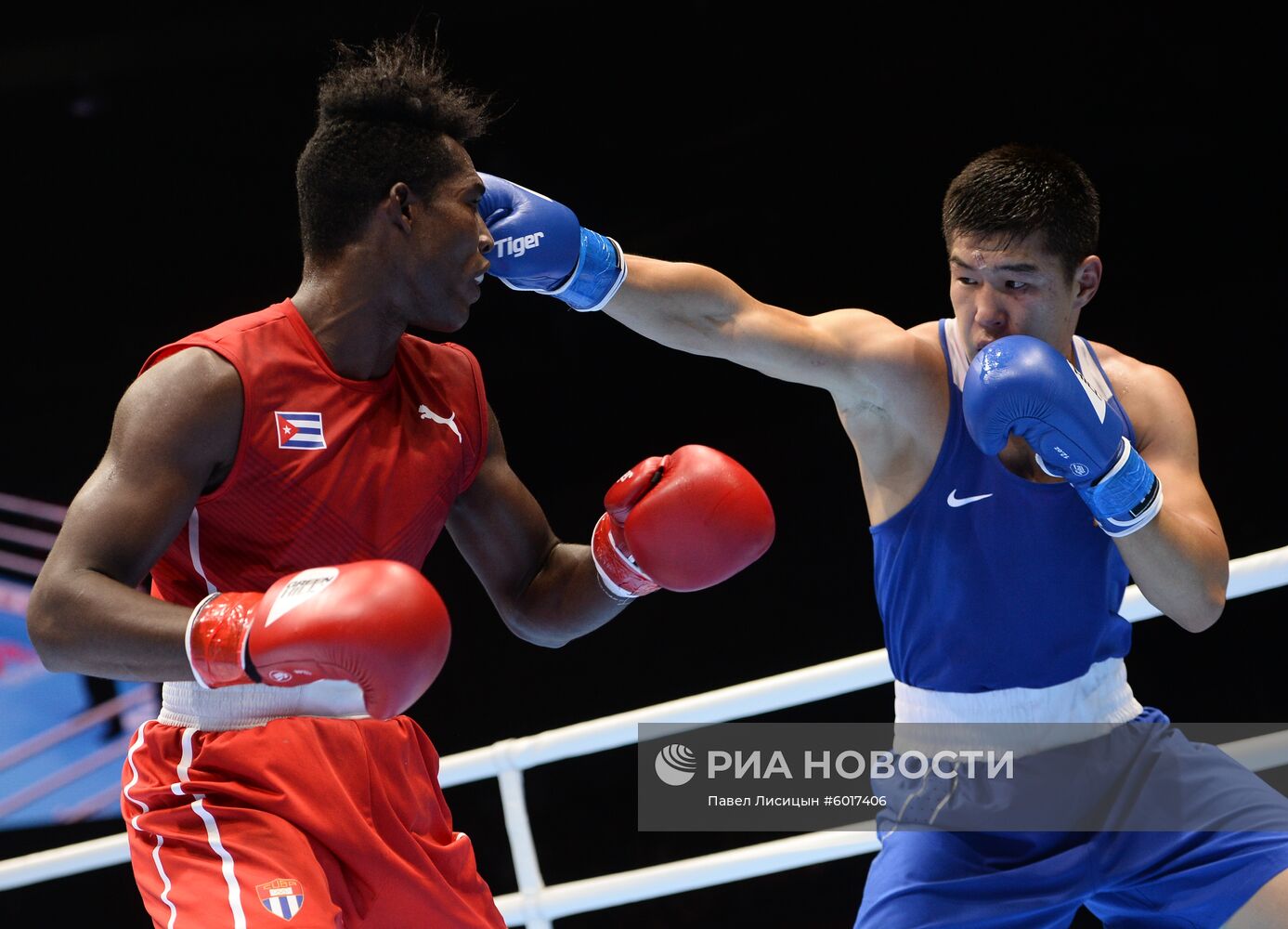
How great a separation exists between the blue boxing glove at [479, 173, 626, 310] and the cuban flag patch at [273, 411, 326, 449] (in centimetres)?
55

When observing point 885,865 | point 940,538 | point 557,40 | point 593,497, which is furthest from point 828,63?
point 885,865

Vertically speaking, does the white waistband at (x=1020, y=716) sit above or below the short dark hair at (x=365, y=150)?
below

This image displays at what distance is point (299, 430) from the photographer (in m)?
2.04

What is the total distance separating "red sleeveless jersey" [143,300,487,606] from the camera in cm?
200

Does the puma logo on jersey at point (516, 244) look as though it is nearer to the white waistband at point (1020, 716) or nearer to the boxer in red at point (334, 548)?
the boxer in red at point (334, 548)

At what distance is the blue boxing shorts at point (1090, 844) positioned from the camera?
87.4 inches

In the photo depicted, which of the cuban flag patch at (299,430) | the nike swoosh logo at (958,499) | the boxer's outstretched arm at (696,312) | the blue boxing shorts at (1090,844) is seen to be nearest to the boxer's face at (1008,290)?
the boxer's outstretched arm at (696,312)

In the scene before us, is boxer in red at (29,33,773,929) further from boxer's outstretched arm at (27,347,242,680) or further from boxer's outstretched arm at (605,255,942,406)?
boxer's outstretched arm at (605,255,942,406)

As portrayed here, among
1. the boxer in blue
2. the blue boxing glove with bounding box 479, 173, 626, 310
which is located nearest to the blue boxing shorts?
the boxer in blue

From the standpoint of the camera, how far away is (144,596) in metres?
1.83

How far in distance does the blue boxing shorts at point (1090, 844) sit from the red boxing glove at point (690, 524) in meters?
0.54

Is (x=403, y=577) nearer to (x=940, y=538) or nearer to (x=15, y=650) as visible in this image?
(x=940, y=538)

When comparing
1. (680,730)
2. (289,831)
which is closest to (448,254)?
(289,831)

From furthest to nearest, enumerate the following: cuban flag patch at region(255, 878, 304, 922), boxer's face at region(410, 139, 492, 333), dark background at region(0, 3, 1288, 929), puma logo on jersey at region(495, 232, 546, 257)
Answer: dark background at region(0, 3, 1288, 929), puma logo on jersey at region(495, 232, 546, 257), boxer's face at region(410, 139, 492, 333), cuban flag patch at region(255, 878, 304, 922)
